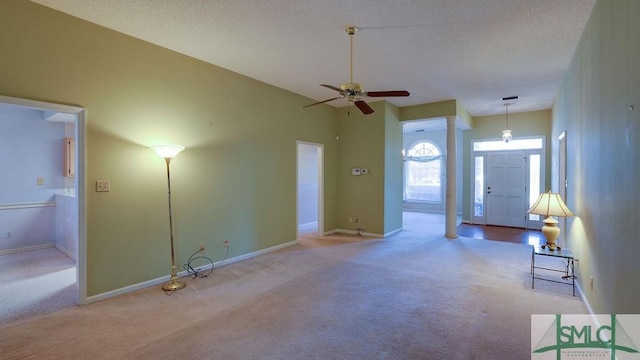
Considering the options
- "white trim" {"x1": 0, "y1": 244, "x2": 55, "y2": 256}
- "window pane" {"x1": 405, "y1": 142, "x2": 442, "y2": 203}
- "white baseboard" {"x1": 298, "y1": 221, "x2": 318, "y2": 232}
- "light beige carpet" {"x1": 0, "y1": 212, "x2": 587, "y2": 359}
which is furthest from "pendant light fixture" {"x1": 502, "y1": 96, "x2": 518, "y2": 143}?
"white trim" {"x1": 0, "y1": 244, "x2": 55, "y2": 256}

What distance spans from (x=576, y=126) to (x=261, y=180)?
4.47 meters

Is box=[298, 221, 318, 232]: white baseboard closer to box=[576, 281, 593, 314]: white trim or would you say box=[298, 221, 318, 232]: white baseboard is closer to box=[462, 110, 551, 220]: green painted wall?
box=[462, 110, 551, 220]: green painted wall

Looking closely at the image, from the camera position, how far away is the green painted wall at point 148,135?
291 centimetres

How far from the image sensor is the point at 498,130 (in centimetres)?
787

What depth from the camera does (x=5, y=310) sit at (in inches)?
118

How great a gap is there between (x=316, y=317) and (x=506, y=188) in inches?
280

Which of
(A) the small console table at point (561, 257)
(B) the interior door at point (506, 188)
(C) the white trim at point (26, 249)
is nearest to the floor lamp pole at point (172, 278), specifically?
(C) the white trim at point (26, 249)

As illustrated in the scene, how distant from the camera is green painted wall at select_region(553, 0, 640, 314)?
6.14ft

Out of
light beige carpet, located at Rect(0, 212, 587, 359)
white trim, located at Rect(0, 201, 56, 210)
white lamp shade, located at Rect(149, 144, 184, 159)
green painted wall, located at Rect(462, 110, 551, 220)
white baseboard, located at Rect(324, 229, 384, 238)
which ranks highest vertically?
green painted wall, located at Rect(462, 110, 551, 220)

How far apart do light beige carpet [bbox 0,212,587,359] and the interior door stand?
12.7 feet

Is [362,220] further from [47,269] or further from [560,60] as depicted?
[47,269]

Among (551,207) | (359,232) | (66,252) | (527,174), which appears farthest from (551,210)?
(66,252)

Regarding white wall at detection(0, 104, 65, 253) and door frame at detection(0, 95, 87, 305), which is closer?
door frame at detection(0, 95, 87, 305)

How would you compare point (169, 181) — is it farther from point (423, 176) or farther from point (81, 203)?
point (423, 176)
